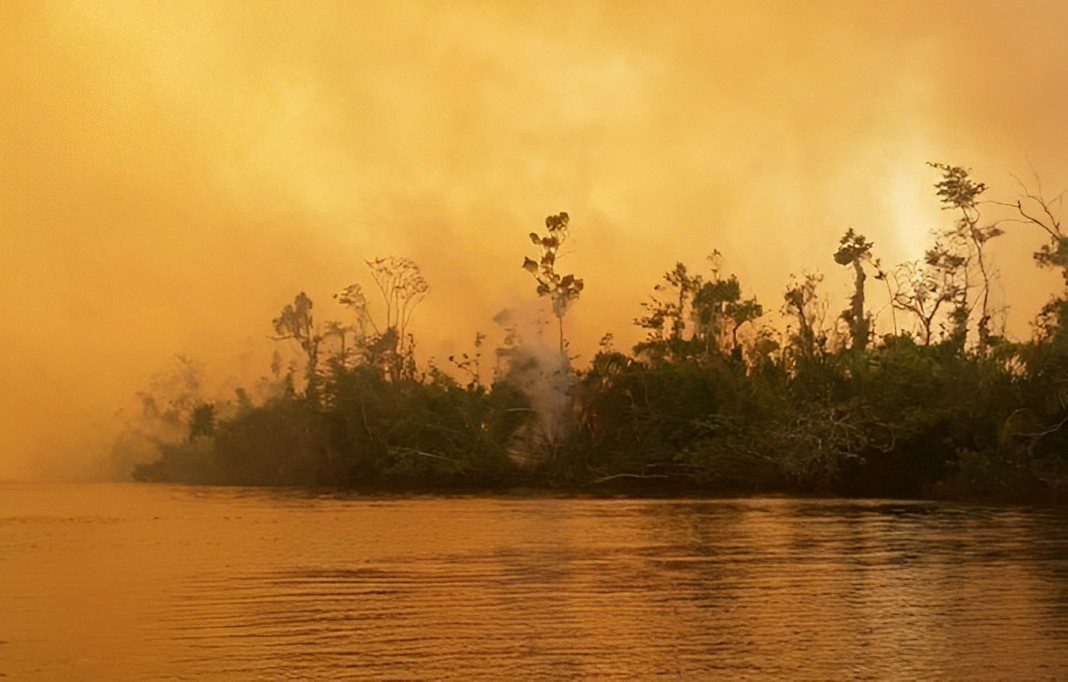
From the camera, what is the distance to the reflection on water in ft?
42.8

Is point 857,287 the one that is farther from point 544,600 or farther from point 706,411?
point 544,600

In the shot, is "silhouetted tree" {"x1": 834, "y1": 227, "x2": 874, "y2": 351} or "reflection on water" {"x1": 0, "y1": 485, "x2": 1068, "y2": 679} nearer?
"reflection on water" {"x1": 0, "y1": 485, "x2": 1068, "y2": 679}

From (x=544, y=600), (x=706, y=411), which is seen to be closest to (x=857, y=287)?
(x=706, y=411)

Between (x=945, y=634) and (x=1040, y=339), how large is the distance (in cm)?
3854

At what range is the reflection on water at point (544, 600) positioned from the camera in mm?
13031

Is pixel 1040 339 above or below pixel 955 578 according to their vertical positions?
above

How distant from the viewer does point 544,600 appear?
58.5ft

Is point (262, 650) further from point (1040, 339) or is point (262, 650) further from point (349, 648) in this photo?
point (1040, 339)

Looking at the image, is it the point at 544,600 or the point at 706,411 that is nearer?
the point at 544,600

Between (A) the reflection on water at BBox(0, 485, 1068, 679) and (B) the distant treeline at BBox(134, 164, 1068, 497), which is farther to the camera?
(B) the distant treeline at BBox(134, 164, 1068, 497)

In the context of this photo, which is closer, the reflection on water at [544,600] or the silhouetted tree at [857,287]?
the reflection on water at [544,600]

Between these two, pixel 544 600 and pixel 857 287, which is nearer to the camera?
pixel 544 600

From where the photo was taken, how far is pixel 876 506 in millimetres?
42781

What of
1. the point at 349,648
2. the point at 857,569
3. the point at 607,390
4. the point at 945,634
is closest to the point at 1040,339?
the point at 607,390
